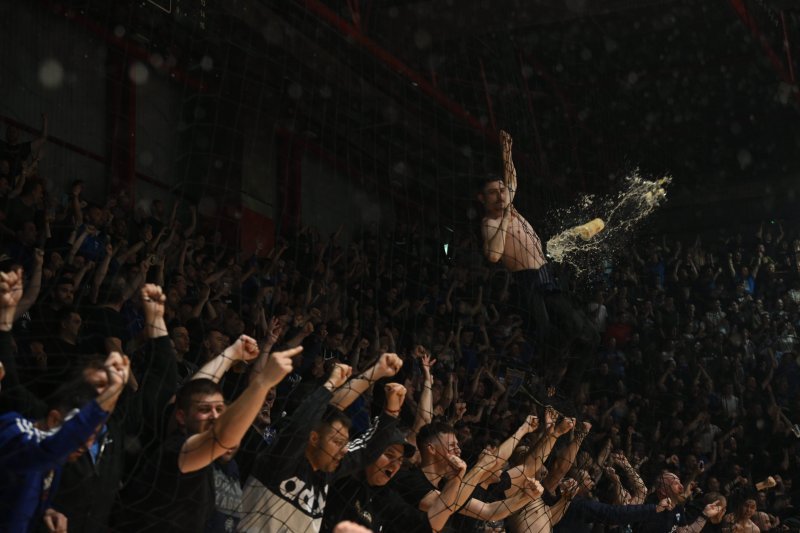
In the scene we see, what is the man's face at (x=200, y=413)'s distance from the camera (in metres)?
4.12

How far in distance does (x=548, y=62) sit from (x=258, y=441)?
1069 cm

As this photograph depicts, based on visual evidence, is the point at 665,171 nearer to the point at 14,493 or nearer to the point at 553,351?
the point at 553,351

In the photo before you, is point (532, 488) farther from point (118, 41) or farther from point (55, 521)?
point (118, 41)

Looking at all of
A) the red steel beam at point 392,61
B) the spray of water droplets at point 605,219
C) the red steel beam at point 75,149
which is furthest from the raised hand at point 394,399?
the spray of water droplets at point 605,219

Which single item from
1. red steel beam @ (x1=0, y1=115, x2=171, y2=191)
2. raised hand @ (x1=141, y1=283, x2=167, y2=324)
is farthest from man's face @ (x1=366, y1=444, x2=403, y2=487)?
red steel beam @ (x1=0, y1=115, x2=171, y2=191)

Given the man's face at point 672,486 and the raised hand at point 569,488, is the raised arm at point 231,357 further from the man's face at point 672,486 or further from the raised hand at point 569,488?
the man's face at point 672,486

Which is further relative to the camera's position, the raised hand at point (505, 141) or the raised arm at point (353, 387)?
the raised hand at point (505, 141)

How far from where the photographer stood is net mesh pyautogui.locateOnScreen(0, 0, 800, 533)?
4562 millimetres

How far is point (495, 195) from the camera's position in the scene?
286 inches

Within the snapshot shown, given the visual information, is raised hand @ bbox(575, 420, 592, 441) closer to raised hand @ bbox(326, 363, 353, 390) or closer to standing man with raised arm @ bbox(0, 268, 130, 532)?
raised hand @ bbox(326, 363, 353, 390)

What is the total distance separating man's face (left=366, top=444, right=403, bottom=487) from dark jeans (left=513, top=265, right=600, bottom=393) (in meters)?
2.78

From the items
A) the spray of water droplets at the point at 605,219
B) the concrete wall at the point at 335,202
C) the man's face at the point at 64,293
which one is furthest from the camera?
the concrete wall at the point at 335,202

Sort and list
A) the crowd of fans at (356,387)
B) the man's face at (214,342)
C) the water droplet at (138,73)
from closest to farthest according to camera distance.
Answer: the crowd of fans at (356,387)
the man's face at (214,342)
the water droplet at (138,73)

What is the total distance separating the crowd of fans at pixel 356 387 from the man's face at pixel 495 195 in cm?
129
